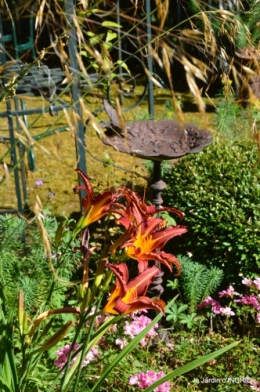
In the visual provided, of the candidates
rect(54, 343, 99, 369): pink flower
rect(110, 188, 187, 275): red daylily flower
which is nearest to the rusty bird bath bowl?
rect(54, 343, 99, 369): pink flower

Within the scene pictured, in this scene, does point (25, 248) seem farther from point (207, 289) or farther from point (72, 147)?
point (72, 147)

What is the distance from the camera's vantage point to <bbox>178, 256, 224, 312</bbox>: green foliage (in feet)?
9.34

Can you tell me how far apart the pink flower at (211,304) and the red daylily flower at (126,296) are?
3.97 feet

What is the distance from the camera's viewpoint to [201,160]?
11.0 feet

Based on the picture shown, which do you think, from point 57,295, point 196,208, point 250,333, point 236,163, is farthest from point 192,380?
point 236,163

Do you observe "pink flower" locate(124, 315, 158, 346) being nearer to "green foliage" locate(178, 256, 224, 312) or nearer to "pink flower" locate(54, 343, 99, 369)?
"pink flower" locate(54, 343, 99, 369)

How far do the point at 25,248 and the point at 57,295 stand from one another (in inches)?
14.3

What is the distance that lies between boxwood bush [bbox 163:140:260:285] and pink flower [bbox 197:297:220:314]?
0.25 meters

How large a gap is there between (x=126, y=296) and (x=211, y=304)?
1.33 m

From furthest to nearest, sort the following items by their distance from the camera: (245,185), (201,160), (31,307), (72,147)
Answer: (72,147) < (201,160) < (245,185) < (31,307)

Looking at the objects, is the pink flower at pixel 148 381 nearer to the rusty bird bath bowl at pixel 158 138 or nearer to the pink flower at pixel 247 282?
the pink flower at pixel 247 282

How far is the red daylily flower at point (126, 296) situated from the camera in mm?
1500

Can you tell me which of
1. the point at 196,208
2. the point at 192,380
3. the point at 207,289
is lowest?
the point at 192,380

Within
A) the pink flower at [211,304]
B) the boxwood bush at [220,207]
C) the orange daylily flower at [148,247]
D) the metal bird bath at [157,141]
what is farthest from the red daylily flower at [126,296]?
the boxwood bush at [220,207]
